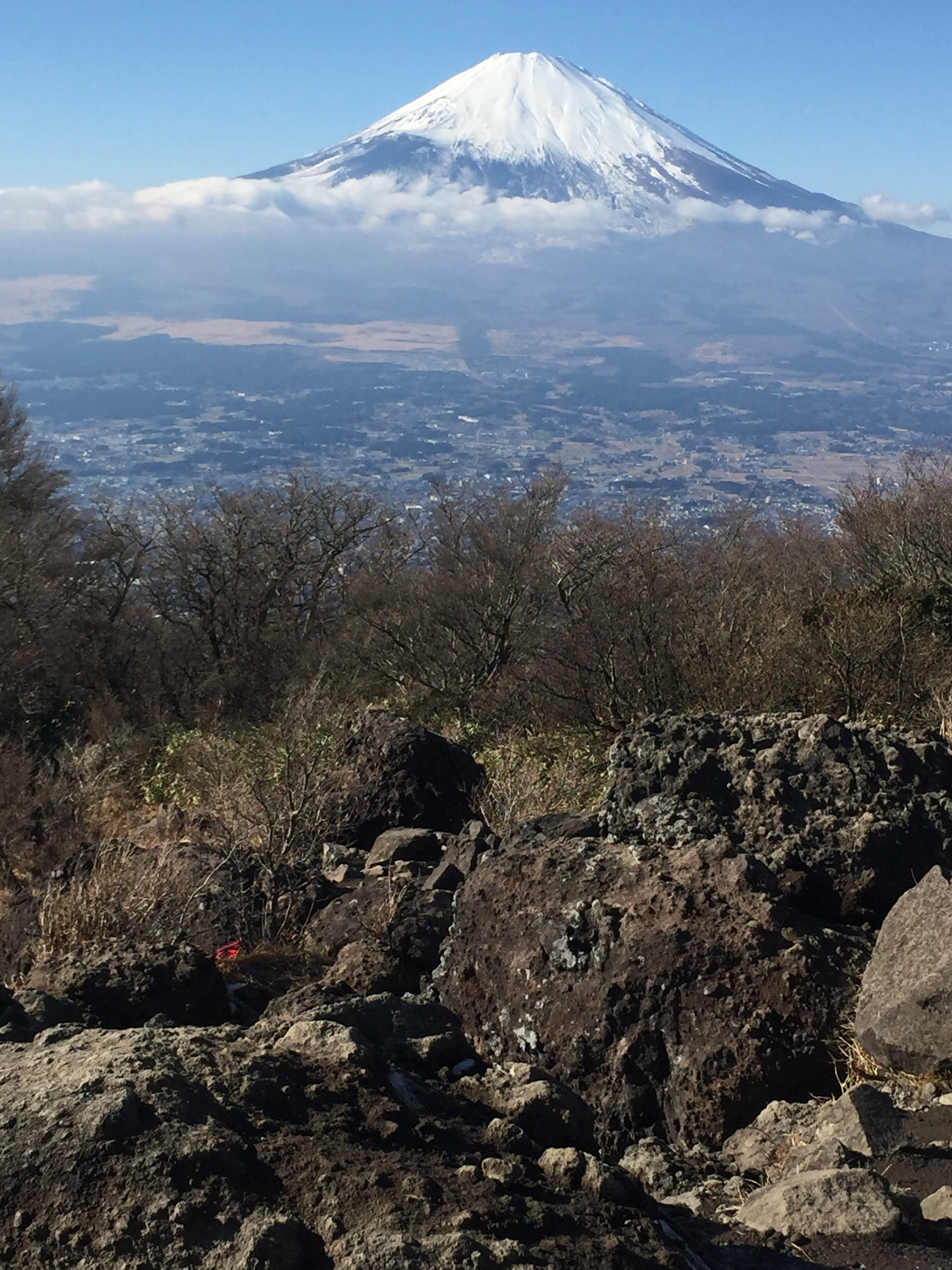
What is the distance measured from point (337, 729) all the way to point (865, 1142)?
639 cm

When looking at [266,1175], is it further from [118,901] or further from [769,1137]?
[118,901]

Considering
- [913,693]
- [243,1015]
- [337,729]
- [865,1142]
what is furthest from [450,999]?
[913,693]

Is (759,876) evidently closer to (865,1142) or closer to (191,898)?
(865,1142)

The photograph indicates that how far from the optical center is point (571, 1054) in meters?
3.70

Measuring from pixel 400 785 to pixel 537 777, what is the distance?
1.34 m

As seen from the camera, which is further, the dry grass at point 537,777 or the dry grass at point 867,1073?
the dry grass at point 537,777

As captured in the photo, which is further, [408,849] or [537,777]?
[537,777]

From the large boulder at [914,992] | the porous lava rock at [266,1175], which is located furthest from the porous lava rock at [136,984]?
the large boulder at [914,992]

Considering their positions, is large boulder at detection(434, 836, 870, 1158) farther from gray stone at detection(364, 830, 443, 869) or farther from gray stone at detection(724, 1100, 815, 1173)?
gray stone at detection(364, 830, 443, 869)

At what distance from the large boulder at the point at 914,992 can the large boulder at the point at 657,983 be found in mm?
175

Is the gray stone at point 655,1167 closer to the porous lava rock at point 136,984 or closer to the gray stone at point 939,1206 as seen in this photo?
the gray stone at point 939,1206

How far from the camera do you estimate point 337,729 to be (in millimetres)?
9000

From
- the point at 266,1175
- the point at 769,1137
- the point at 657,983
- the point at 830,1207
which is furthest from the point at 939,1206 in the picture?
the point at 266,1175

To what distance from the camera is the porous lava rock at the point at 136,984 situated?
3.69 m
